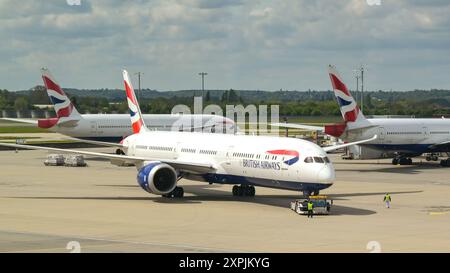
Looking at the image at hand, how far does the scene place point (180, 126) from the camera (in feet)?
371

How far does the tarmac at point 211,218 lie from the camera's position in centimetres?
3903

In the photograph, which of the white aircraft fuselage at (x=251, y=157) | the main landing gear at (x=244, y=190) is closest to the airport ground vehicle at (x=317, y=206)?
the white aircraft fuselage at (x=251, y=157)

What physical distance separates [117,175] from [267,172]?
2873 centimetres

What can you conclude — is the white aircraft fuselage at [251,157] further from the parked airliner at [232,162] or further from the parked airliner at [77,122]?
the parked airliner at [77,122]

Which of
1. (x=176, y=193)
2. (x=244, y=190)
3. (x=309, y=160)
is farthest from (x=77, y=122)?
(x=309, y=160)

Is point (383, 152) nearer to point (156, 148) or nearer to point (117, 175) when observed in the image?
point (117, 175)

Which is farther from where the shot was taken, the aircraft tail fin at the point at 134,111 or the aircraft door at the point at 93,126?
the aircraft door at the point at 93,126

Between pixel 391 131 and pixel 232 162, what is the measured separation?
3532 cm

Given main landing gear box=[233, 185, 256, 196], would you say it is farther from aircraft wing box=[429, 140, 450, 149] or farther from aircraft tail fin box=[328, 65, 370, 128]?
aircraft wing box=[429, 140, 450, 149]

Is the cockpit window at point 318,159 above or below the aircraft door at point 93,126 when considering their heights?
below

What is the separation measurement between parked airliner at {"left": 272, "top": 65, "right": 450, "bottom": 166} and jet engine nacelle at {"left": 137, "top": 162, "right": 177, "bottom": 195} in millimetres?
30412

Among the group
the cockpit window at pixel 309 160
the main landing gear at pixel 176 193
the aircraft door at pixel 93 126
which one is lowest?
the main landing gear at pixel 176 193

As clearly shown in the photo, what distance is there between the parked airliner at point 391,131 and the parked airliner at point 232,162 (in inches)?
942
